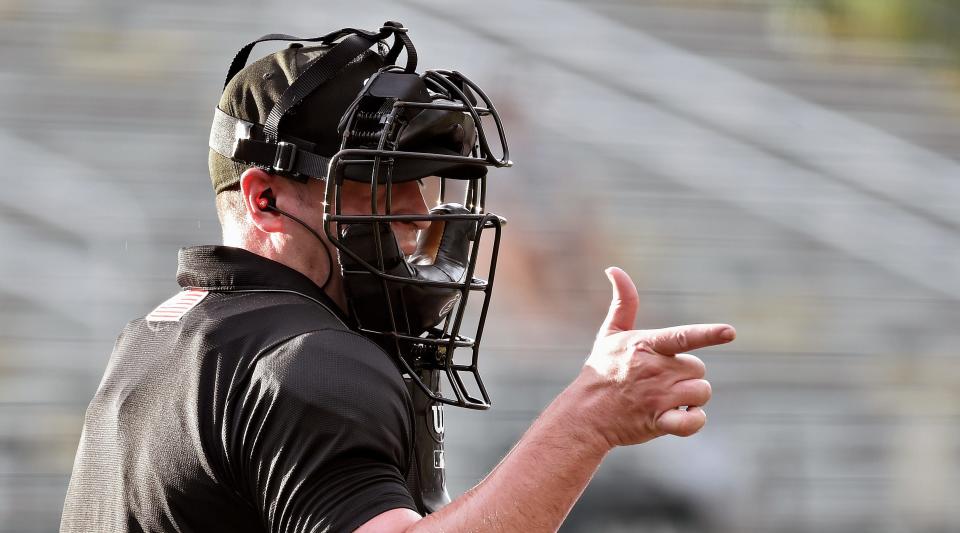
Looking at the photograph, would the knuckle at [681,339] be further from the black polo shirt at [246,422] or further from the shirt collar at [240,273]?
the shirt collar at [240,273]

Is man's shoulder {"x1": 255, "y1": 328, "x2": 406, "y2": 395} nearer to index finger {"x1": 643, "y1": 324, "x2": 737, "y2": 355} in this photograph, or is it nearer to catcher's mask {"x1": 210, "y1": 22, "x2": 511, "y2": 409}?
catcher's mask {"x1": 210, "y1": 22, "x2": 511, "y2": 409}

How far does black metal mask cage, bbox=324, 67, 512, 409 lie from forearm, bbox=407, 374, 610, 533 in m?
0.35

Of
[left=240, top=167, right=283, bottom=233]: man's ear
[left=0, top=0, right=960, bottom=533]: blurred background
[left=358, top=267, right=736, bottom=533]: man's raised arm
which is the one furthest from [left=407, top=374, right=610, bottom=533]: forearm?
[left=0, top=0, right=960, bottom=533]: blurred background

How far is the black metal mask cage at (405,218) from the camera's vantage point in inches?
63.4

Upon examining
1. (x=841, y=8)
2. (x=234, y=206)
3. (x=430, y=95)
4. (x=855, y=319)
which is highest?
(x=841, y=8)

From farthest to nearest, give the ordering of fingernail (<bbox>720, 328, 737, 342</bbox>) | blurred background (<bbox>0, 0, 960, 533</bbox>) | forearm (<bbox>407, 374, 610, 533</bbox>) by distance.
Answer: blurred background (<bbox>0, 0, 960, 533</bbox>) < forearm (<bbox>407, 374, 610, 533</bbox>) < fingernail (<bbox>720, 328, 737, 342</bbox>)

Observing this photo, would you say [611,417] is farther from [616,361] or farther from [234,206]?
[234,206]

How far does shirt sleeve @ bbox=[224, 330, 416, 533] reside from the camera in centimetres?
132

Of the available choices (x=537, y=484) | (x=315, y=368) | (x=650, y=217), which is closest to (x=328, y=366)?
(x=315, y=368)

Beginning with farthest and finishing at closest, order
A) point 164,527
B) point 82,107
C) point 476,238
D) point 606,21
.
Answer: point 606,21
point 82,107
point 476,238
point 164,527

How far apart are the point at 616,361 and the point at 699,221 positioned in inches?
132

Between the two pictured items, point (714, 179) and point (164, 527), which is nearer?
point (164, 527)

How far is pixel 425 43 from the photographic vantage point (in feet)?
14.1

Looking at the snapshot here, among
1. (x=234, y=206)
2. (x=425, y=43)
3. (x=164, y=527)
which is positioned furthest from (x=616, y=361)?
(x=425, y=43)
